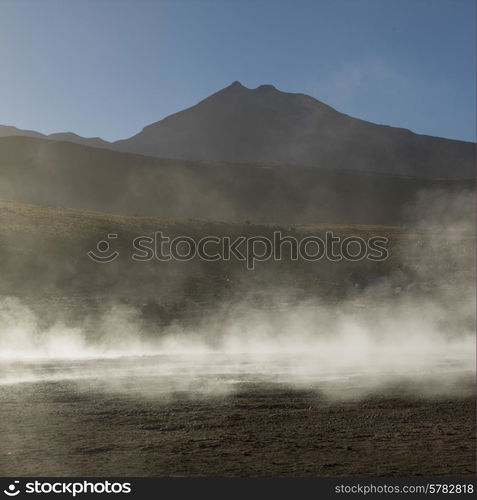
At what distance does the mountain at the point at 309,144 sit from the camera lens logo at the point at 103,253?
115 meters

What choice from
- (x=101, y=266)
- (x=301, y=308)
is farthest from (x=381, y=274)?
(x=101, y=266)

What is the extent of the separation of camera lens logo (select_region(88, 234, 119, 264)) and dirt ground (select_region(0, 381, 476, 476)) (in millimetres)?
18416

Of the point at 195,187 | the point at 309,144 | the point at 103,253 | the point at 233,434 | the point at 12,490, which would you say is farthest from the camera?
the point at 309,144

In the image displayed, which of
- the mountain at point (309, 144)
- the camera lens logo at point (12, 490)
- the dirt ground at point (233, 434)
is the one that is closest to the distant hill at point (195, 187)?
the mountain at point (309, 144)

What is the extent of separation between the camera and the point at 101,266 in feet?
97.3

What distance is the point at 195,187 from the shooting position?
9081 cm

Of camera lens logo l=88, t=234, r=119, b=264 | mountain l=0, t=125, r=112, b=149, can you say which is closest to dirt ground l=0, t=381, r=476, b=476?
camera lens logo l=88, t=234, r=119, b=264

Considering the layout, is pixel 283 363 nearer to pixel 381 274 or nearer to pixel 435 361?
pixel 435 361

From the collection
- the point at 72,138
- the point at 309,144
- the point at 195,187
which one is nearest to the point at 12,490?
the point at 195,187

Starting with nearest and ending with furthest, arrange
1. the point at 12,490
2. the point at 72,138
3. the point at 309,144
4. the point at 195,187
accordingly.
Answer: the point at 12,490, the point at 195,187, the point at 309,144, the point at 72,138

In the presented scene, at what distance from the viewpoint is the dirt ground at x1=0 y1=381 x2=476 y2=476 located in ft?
25.7

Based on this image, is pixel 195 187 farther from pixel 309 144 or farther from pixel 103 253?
pixel 309 144

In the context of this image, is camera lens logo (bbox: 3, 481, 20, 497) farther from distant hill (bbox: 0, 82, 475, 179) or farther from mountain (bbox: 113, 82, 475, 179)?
distant hill (bbox: 0, 82, 475, 179)

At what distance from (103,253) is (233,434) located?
23629 mm
